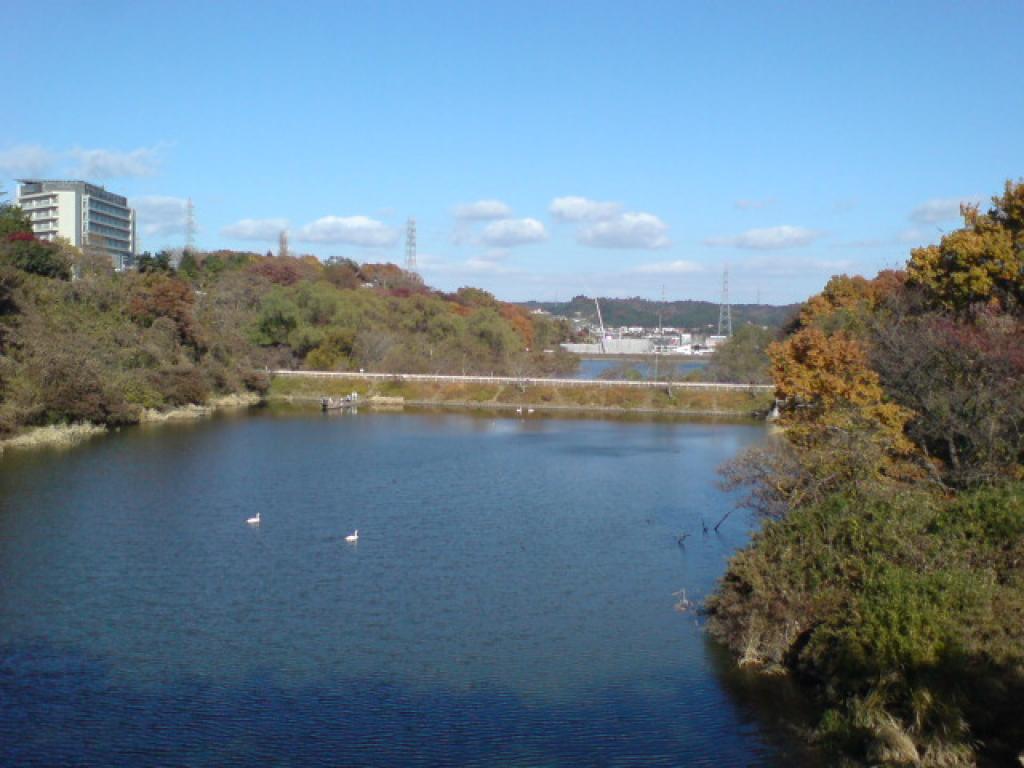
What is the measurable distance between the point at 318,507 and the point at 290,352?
4021cm

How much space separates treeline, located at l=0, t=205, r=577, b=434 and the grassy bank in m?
2.98

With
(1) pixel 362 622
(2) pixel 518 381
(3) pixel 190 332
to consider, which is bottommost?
(1) pixel 362 622

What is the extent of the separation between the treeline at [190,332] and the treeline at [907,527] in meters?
26.3

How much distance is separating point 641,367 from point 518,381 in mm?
17507

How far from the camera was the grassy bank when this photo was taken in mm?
55041

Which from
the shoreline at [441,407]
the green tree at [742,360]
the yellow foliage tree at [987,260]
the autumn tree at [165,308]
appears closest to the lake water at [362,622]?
the yellow foliage tree at [987,260]

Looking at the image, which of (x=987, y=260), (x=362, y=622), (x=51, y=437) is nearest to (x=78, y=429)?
(x=51, y=437)

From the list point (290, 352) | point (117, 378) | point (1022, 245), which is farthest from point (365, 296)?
point (1022, 245)

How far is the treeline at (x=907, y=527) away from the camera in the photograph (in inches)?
420

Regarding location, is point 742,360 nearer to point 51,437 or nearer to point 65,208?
point 51,437

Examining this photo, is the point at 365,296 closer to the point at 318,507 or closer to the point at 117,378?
the point at 117,378

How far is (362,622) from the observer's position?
50.8 ft

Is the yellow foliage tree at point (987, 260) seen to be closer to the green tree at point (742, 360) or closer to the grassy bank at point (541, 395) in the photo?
the grassy bank at point (541, 395)

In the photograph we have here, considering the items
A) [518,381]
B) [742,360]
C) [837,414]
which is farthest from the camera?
[742,360]
